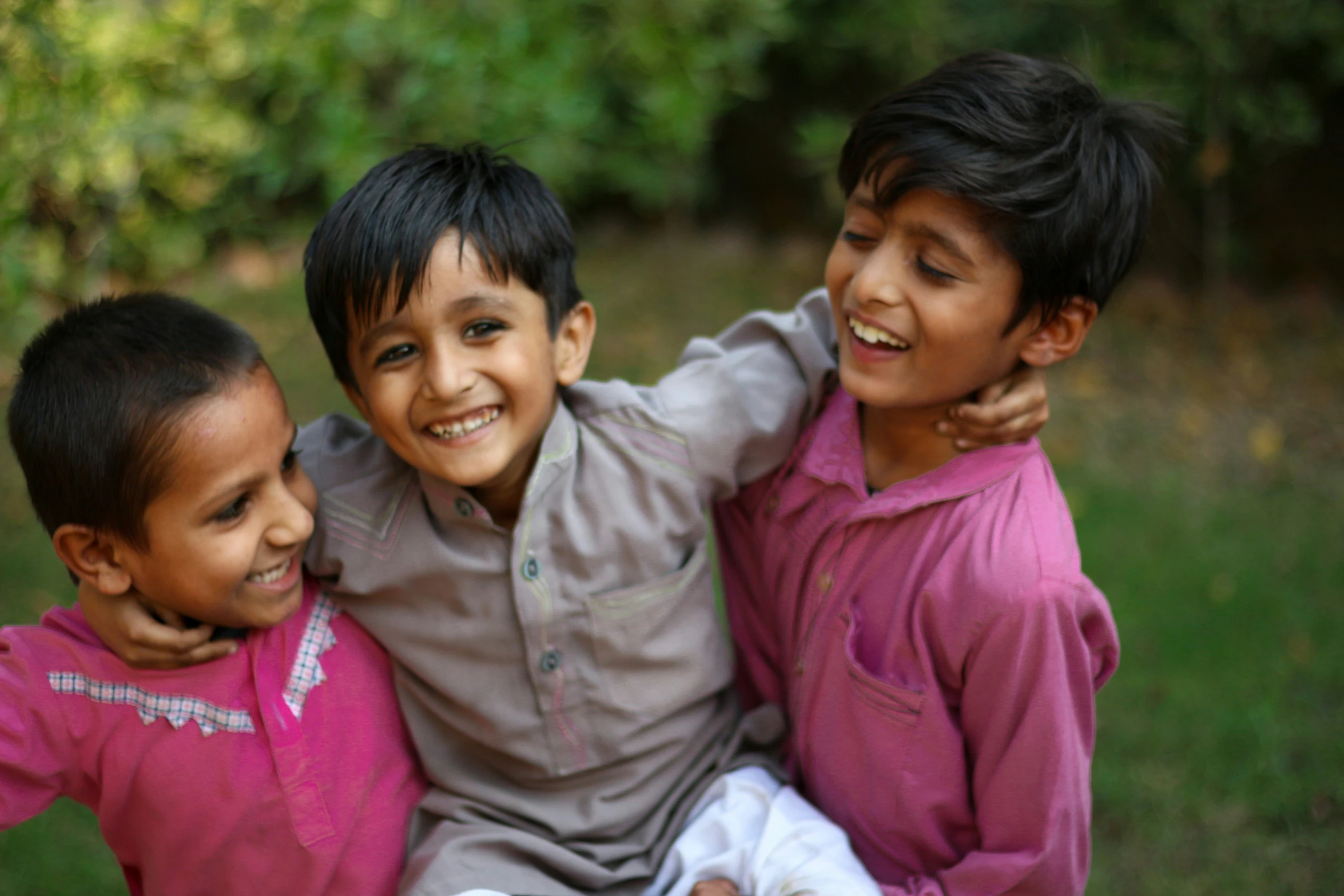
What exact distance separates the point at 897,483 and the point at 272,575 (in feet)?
3.31

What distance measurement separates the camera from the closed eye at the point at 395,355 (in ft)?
5.65

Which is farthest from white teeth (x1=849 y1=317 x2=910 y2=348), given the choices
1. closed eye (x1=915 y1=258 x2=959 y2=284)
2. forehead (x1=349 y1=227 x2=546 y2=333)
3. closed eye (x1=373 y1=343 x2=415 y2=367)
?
closed eye (x1=373 y1=343 x2=415 y2=367)

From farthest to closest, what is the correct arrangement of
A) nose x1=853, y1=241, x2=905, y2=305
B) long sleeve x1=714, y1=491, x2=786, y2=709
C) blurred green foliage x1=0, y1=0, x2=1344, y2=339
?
1. blurred green foliage x1=0, y1=0, x2=1344, y2=339
2. long sleeve x1=714, y1=491, x2=786, y2=709
3. nose x1=853, y1=241, x2=905, y2=305

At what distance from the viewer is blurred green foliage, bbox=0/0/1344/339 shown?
9.59 ft

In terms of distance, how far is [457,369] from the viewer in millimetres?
1686

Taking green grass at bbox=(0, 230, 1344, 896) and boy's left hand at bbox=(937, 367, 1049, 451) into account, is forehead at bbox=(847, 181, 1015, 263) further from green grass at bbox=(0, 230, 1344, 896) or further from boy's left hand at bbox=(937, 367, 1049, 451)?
green grass at bbox=(0, 230, 1344, 896)

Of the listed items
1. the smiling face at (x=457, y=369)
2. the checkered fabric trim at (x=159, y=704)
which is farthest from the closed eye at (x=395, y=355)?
the checkered fabric trim at (x=159, y=704)

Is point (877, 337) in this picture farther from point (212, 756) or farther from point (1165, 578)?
point (1165, 578)

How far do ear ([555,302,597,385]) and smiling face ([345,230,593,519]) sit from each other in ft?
0.24

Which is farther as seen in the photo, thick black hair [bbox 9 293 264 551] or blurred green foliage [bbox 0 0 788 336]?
blurred green foliage [bbox 0 0 788 336]

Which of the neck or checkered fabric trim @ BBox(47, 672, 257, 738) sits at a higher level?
the neck

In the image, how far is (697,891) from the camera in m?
1.75

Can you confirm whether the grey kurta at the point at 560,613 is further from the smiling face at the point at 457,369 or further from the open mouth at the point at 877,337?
the open mouth at the point at 877,337

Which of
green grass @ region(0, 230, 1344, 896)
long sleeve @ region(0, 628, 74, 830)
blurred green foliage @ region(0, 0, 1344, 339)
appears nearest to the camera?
long sleeve @ region(0, 628, 74, 830)
